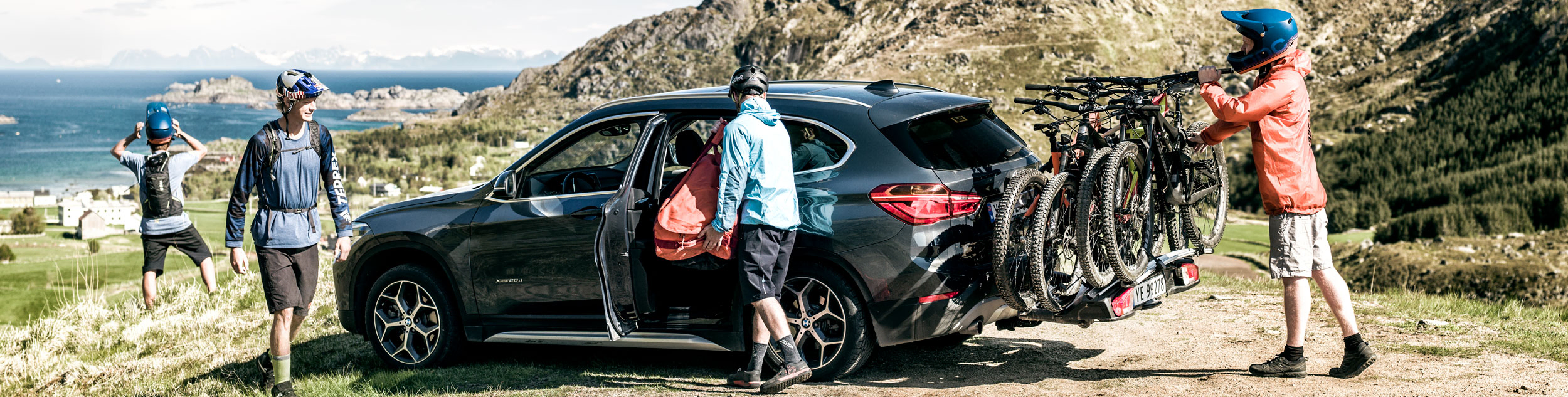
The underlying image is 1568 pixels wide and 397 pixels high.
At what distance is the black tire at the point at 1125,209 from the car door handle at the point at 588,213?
110 inches

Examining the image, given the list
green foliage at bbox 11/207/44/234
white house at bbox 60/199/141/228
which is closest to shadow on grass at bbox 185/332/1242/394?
white house at bbox 60/199/141/228

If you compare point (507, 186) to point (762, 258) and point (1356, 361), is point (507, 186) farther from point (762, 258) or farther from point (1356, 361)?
point (1356, 361)

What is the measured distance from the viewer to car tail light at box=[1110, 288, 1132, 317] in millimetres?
5883

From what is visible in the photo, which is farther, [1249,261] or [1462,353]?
[1249,261]

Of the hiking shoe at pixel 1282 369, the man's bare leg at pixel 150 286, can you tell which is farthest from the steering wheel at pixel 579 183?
the man's bare leg at pixel 150 286

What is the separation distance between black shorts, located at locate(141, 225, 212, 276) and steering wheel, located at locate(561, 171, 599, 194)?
17.1 ft

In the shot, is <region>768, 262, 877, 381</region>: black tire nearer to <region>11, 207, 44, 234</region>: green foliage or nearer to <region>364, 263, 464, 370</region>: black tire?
<region>364, 263, 464, 370</region>: black tire

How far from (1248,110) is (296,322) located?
5.63 meters

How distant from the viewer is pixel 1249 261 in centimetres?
4625

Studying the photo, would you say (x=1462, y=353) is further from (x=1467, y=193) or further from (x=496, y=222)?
(x=1467, y=193)

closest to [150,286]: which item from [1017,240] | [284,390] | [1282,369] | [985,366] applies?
[284,390]

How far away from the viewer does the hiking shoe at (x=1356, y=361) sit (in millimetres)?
5957

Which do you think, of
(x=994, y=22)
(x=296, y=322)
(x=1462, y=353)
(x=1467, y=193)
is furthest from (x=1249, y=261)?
(x=994, y=22)

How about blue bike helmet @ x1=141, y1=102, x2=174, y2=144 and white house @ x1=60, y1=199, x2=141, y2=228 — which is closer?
blue bike helmet @ x1=141, y1=102, x2=174, y2=144
